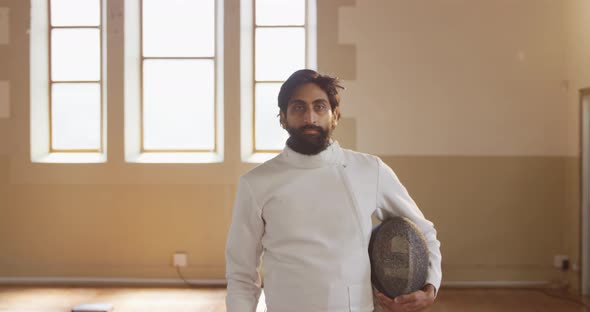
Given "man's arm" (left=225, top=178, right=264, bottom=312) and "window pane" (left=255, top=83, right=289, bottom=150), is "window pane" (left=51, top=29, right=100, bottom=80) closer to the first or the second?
"window pane" (left=255, top=83, right=289, bottom=150)

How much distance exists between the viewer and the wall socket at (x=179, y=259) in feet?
19.3

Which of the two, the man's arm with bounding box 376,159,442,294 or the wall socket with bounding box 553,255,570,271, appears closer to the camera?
the man's arm with bounding box 376,159,442,294

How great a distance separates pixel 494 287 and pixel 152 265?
10.1ft

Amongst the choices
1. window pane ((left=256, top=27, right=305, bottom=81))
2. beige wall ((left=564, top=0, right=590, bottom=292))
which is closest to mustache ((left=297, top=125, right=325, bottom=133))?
beige wall ((left=564, top=0, right=590, bottom=292))

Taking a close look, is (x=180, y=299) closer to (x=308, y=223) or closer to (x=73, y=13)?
(x=73, y=13)

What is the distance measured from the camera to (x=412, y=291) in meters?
1.93

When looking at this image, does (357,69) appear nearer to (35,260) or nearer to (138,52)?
(138,52)

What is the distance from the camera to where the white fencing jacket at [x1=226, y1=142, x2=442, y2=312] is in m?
1.74

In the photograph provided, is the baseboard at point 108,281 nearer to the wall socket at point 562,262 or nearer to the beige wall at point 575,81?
the wall socket at point 562,262

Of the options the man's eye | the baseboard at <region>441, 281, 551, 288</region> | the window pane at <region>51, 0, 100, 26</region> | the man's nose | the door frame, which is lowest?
the baseboard at <region>441, 281, 551, 288</region>

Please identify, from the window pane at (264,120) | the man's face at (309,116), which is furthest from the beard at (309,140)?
the window pane at (264,120)

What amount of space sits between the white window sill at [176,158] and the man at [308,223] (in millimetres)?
4073

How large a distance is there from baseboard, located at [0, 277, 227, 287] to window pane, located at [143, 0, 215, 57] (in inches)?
84.9

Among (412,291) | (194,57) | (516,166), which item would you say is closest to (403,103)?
→ (516,166)
